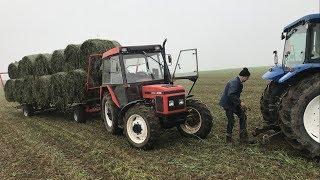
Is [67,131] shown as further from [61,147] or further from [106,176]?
[106,176]

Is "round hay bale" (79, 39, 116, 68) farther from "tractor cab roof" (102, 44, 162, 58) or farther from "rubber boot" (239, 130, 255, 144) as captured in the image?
"rubber boot" (239, 130, 255, 144)

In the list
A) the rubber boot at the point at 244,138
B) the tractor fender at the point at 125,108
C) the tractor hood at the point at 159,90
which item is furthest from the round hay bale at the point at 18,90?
the rubber boot at the point at 244,138

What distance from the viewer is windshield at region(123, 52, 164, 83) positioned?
9.30 m

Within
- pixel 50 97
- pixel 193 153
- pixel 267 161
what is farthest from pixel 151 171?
pixel 50 97

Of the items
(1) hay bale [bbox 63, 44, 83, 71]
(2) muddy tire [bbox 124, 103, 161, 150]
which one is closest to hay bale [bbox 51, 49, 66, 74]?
(1) hay bale [bbox 63, 44, 83, 71]

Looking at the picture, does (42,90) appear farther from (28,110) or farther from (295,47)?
(295,47)

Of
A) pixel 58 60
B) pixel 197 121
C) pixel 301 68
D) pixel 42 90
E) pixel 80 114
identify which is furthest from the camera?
pixel 42 90

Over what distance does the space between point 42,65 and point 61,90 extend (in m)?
1.87

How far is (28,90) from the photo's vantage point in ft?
48.1

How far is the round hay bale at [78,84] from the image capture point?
12.4 meters

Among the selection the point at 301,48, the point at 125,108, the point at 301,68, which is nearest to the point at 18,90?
the point at 125,108

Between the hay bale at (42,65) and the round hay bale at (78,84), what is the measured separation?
6.15 feet

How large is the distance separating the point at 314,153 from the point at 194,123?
3267mm

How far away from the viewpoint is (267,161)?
22.3ft
